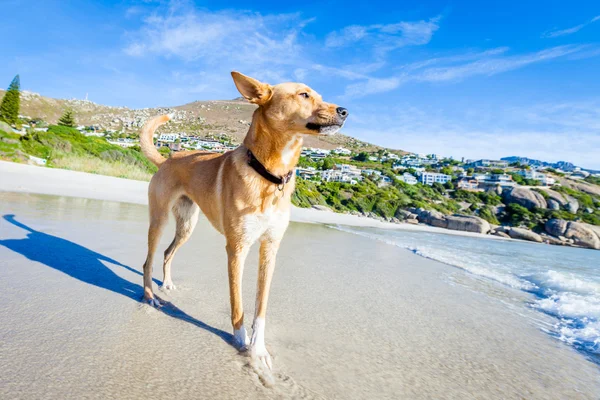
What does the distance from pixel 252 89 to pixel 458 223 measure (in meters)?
40.0

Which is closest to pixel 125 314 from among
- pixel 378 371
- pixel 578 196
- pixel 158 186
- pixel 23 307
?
pixel 23 307

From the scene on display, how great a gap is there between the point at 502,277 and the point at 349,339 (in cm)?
488

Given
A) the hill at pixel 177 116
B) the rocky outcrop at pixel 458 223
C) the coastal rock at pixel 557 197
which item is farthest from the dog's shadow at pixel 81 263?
the hill at pixel 177 116

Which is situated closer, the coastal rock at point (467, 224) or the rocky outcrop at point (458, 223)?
the coastal rock at point (467, 224)

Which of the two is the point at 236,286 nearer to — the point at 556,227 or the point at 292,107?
the point at 292,107

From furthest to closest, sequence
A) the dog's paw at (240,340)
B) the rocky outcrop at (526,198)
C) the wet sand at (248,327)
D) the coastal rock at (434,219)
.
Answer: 1. the rocky outcrop at (526,198)
2. the coastal rock at (434,219)
3. the dog's paw at (240,340)
4. the wet sand at (248,327)

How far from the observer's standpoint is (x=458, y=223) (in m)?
37.5

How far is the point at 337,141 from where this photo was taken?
437ft

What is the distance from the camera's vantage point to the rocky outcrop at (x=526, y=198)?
5484 centimetres

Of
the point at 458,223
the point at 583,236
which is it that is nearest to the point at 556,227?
the point at 583,236

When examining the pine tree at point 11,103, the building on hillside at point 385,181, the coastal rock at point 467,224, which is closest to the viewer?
the coastal rock at point 467,224

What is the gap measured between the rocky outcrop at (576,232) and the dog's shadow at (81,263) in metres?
44.3

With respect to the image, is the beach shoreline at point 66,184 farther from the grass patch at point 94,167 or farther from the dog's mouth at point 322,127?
the dog's mouth at point 322,127

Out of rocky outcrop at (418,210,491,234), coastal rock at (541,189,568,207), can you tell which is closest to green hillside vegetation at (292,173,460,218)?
rocky outcrop at (418,210,491,234)
